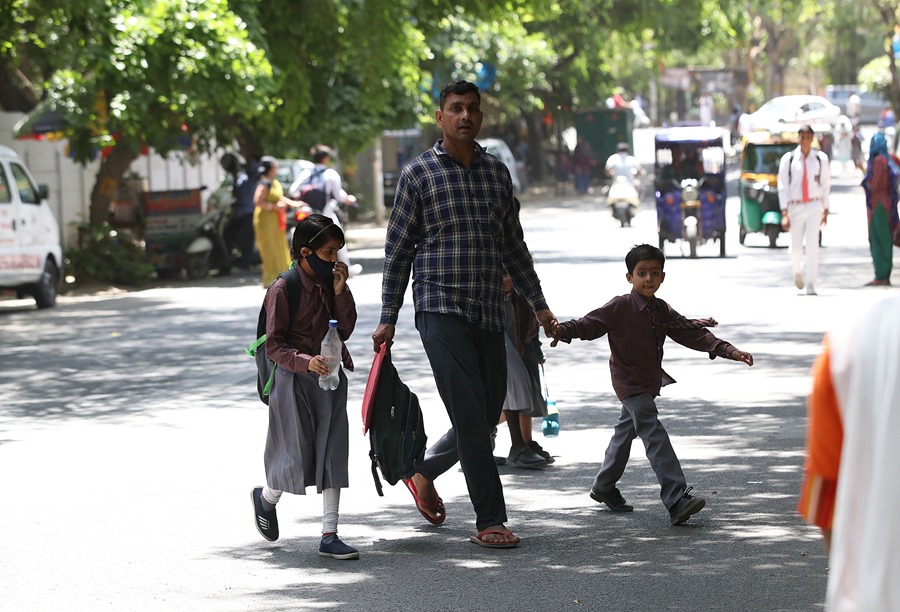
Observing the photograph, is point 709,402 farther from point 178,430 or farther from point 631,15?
point 631,15

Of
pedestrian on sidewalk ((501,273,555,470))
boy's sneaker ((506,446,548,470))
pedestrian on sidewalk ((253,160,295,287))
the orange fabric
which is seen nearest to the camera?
the orange fabric

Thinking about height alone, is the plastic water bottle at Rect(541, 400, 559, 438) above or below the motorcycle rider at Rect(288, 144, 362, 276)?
below

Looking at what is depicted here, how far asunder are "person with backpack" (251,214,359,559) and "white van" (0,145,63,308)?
13.1 metres

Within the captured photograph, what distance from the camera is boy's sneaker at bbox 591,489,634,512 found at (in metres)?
7.48

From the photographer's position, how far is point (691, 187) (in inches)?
936

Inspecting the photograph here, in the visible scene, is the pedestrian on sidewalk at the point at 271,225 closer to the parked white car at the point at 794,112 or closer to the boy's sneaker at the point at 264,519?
the boy's sneaker at the point at 264,519

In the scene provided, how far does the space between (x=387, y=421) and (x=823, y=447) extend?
3.84 meters

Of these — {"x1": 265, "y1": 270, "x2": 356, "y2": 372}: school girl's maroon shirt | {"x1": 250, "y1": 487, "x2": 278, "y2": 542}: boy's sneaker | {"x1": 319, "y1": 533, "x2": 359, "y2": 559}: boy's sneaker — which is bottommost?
{"x1": 319, "y1": 533, "x2": 359, "y2": 559}: boy's sneaker

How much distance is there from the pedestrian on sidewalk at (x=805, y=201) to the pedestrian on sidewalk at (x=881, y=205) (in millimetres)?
1076


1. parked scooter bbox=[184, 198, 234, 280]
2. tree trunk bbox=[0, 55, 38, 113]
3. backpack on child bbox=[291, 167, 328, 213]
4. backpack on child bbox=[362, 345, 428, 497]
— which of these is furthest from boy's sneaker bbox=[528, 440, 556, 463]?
tree trunk bbox=[0, 55, 38, 113]

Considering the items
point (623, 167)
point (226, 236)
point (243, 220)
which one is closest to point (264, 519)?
point (243, 220)

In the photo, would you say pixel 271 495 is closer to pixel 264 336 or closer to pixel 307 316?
pixel 264 336

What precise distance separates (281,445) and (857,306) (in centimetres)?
404

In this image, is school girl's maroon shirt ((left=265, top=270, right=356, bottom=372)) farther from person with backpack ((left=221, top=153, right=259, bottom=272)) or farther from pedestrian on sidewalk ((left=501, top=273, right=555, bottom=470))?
person with backpack ((left=221, top=153, right=259, bottom=272))
